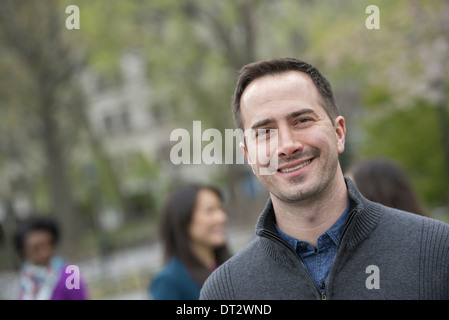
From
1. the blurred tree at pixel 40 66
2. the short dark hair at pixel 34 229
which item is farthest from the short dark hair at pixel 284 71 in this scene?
the blurred tree at pixel 40 66

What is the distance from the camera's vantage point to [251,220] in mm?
26641

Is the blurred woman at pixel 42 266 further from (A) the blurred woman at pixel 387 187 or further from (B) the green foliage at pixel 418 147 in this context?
(B) the green foliage at pixel 418 147

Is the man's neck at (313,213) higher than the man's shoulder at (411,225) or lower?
higher

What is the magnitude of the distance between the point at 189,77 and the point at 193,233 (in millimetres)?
20074

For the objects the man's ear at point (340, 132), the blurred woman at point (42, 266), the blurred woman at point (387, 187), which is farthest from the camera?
the blurred woman at point (42, 266)

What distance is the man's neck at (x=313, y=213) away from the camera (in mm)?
2252

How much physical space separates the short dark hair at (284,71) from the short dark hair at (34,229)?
342 cm

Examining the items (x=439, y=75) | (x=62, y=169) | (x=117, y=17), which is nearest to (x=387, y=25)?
(x=439, y=75)

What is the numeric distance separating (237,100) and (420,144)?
1525cm

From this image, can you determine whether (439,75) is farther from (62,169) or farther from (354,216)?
(62,169)

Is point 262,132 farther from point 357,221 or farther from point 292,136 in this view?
point 357,221

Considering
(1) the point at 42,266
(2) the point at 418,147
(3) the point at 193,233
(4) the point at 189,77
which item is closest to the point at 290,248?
(3) the point at 193,233

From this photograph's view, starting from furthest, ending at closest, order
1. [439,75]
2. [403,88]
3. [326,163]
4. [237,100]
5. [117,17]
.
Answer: [117,17]
[403,88]
[439,75]
[237,100]
[326,163]

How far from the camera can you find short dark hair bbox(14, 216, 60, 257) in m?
5.30
